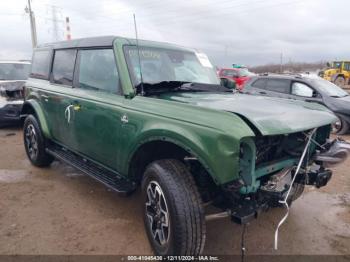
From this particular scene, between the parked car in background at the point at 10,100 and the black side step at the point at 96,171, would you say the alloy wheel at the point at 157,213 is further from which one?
the parked car in background at the point at 10,100

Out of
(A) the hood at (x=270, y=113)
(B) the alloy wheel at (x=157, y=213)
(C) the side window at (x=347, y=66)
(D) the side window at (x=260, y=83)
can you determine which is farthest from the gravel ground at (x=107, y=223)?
(C) the side window at (x=347, y=66)

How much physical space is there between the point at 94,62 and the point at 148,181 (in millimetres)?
1624

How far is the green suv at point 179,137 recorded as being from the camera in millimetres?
2123

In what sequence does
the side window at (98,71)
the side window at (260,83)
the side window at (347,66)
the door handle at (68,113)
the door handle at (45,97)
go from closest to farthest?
the side window at (98,71) → the door handle at (68,113) → the door handle at (45,97) → the side window at (260,83) → the side window at (347,66)

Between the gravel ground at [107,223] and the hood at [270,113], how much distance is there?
128 centimetres

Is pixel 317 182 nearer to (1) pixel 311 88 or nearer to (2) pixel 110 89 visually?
(2) pixel 110 89

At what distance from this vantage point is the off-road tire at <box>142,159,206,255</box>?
87.7 inches

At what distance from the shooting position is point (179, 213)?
2.22 m

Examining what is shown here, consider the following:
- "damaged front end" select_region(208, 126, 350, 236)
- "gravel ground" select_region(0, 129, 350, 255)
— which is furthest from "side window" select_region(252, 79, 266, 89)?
"damaged front end" select_region(208, 126, 350, 236)

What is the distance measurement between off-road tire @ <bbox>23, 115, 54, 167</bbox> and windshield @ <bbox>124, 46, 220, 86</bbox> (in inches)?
91.3

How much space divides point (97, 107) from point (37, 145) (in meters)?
2.00

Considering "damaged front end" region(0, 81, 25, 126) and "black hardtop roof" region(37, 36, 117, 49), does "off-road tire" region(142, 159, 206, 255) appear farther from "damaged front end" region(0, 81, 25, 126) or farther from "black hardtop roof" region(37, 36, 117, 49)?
"damaged front end" region(0, 81, 25, 126)

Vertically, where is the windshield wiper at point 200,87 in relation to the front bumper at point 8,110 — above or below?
above

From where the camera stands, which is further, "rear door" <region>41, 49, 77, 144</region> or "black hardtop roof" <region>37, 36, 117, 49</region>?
"rear door" <region>41, 49, 77, 144</region>
